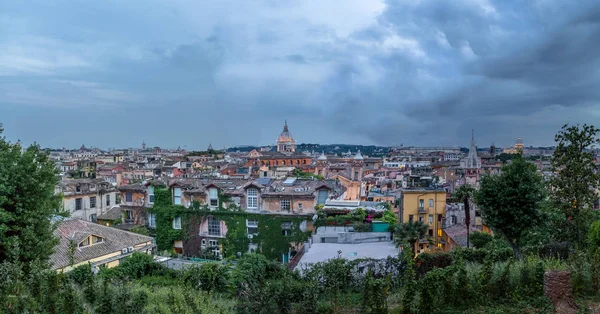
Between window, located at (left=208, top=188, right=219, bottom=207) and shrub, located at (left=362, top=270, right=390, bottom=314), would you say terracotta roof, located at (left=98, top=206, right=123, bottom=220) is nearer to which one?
window, located at (left=208, top=188, right=219, bottom=207)

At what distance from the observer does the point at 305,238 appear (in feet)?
96.3

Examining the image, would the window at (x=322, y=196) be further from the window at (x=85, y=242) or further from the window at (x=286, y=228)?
the window at (x=85, y=242)

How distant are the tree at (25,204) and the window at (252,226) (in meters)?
16.6

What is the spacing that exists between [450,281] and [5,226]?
12.9 m

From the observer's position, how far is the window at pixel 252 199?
3059cm

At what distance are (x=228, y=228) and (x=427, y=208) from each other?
15077 mm

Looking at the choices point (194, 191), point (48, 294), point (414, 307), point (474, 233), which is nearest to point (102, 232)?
point (194, 191)

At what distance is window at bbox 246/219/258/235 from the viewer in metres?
30.4

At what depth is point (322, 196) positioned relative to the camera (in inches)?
1209

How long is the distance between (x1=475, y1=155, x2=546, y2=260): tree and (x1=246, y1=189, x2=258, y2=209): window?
16707 millimetres

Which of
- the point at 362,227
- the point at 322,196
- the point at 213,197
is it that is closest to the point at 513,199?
the point at 362,227

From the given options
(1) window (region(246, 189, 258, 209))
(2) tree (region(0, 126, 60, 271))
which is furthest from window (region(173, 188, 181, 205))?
(2) tree (region(0, 126, 60, 271))

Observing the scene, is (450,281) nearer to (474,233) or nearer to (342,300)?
(342,300)

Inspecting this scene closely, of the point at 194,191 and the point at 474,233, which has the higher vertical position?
the point at 194,191
